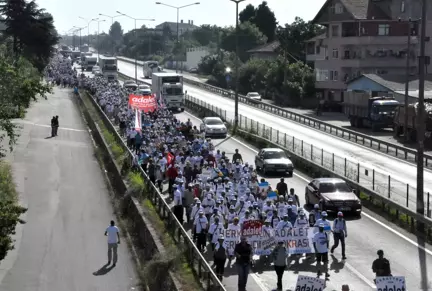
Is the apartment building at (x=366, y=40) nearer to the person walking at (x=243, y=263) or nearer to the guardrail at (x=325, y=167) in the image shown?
the guardrail at (x=325, y=167)

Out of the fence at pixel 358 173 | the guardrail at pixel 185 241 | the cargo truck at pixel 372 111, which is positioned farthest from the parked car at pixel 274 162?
the cargo truck at pixel 372 111

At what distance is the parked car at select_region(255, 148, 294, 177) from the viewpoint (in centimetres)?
3712

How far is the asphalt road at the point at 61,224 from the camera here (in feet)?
72.7

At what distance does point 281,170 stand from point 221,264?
18163 mm

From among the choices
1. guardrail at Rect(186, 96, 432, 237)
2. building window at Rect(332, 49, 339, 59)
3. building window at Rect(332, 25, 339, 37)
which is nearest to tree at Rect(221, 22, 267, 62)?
building window at Rect(332, 25, 339, 37)

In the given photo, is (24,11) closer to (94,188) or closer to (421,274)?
(94,188)

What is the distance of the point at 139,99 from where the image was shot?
52156 millimetres

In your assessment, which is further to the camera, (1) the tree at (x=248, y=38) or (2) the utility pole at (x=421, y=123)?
(1) the tree at (x=248, y=38)

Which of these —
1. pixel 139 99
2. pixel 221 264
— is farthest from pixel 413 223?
pixel 139 99

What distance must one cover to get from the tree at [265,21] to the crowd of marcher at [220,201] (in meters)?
112

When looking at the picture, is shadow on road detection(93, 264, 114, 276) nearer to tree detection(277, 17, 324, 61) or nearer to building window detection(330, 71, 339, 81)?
building window detection(330, 71, 339, 81)

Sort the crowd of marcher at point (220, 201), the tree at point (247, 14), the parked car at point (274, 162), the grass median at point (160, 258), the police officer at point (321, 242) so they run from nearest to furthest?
the grass median at point (160, 258)
the crowd of marcher at point (220, 201)
the police officer at point (321, 242)
the parked car at point (274, 162)
the tree at point (247, 14)

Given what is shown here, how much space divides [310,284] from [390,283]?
150cm

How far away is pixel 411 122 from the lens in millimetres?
50750
